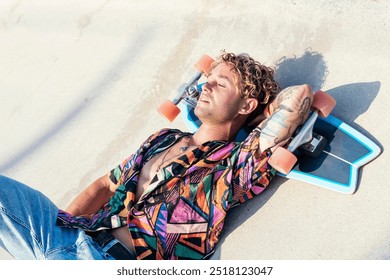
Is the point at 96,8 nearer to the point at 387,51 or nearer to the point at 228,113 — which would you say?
the point at 228,113

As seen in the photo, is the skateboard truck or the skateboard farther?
the skateboard truck

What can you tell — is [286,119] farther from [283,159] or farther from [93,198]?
[93,198]

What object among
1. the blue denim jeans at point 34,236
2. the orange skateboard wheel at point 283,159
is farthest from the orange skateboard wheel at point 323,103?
the blue denim jeans at point 34,236

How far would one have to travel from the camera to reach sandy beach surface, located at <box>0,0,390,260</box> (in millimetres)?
2535

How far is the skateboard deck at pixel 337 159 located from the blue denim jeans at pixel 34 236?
3.34 feet

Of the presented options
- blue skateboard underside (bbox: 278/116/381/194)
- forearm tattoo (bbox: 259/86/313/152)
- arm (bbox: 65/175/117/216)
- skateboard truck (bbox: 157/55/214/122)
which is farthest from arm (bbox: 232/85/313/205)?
arm (bbox: 65/175/117/216)

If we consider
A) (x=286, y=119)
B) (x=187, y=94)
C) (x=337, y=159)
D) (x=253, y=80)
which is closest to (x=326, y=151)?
(x=337, y=159)

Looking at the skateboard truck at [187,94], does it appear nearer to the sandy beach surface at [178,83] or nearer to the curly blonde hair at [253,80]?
the curly blonde hair at [253,80]

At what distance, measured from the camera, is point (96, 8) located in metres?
4.42

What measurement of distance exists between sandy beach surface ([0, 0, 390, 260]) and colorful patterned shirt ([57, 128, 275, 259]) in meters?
0.22

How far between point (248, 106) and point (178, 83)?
3.13 feet

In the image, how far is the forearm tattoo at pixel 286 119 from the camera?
2430mm

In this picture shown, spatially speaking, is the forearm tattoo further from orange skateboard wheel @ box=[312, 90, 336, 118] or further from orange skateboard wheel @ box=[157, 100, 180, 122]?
orange skateboard wheel @ box=[157, 100, 180, 122]
